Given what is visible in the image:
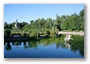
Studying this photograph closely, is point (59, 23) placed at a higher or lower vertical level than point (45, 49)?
higher

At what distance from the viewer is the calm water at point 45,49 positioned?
426 centimetres

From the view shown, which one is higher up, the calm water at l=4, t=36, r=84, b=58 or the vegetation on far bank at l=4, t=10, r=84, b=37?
the vegetation on far bank at l=4, t=10, r=84, b=37

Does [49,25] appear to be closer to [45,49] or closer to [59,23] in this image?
[59,23]

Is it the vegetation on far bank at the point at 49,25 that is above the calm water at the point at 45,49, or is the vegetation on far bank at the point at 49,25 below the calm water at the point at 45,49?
above

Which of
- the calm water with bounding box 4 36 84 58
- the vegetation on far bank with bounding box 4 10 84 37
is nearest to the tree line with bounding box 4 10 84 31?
the vegetation on far bank with bounding box 4 10 84 37

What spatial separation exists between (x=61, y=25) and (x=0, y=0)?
3.24ft

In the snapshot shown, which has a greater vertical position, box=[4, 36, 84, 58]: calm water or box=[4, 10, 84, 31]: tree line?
box=[4, 10, 84, 31]: tree line

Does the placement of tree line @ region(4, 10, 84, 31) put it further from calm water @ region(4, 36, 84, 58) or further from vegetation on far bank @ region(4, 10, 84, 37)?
calm water @ region(4, 36, 84, 58)

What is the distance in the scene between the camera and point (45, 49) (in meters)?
4.29

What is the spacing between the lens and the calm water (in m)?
4.26

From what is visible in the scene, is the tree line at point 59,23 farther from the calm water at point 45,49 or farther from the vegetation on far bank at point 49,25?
the calm water at point 45,49

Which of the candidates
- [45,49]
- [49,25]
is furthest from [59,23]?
[45,49]

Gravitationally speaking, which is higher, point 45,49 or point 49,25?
point 49,25

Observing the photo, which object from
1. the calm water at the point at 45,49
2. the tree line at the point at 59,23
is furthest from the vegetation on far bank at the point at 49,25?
the calm water at the point at 45,49
